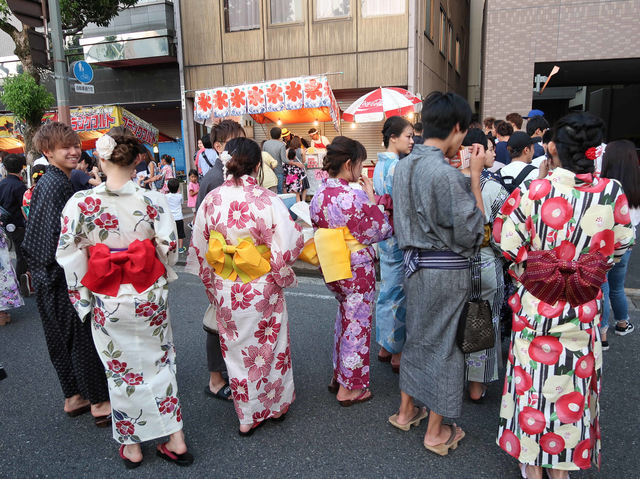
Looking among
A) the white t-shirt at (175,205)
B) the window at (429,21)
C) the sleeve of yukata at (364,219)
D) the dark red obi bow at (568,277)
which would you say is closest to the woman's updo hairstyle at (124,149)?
the sleeve of yukata at (364,219)

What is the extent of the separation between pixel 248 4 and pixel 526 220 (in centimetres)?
1249

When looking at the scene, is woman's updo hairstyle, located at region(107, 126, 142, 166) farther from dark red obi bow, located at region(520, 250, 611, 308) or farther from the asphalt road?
dark red obi bow, located at region(520, 250, 611, 308)

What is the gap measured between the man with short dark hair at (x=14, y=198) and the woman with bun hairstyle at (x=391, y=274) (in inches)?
174

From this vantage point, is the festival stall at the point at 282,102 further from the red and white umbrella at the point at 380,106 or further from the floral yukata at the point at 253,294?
the floral yukata at the point at 253,294

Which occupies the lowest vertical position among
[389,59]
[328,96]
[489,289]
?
[489,289]

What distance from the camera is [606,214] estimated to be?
1966 millimetres

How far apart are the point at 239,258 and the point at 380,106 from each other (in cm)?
626

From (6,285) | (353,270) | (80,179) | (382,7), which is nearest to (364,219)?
(353,270)

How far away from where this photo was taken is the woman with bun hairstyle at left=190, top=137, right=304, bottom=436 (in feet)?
8.43

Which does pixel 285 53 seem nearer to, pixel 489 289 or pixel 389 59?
pixel 389 59

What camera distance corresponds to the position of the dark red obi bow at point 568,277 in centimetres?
197

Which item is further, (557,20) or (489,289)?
(557,20)

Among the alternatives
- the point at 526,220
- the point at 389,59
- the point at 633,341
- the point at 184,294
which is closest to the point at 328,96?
the point at 389,59

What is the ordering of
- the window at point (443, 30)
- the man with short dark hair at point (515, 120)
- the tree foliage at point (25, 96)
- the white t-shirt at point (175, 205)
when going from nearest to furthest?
the man with short dark hair at point (515, 120) → the white t-shirt at point (175, 205) → the tree foliage at point (25, 96) → the window at point (443, 30)
